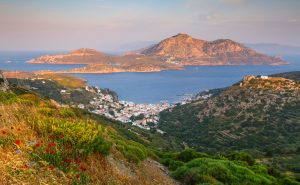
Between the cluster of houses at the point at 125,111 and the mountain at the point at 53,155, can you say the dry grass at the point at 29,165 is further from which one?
the cluster of houses at the point at 125,111

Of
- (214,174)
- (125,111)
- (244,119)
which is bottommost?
(125,111)

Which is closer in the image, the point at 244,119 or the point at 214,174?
the point at 214,174

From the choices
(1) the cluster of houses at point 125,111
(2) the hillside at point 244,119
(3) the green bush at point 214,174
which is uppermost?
(3) the green bush at point 214,174

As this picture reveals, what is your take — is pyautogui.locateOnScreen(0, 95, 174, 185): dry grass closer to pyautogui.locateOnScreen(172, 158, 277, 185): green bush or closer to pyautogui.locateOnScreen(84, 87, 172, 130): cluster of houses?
pyautogui.locateOnScreen(172, 158, 277, 185): green bush

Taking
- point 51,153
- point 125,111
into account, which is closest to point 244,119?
point 125,111

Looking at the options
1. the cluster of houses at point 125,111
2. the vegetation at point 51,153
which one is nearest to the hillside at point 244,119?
the cluster of houses at point 125,111

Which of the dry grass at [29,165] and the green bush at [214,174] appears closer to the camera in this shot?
the dry grass at [29,165]

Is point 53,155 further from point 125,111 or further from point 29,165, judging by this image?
point 125,111

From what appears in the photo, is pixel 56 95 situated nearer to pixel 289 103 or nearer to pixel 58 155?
pixel 289 103

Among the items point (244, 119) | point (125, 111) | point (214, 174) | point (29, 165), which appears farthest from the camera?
point (125, 111)
